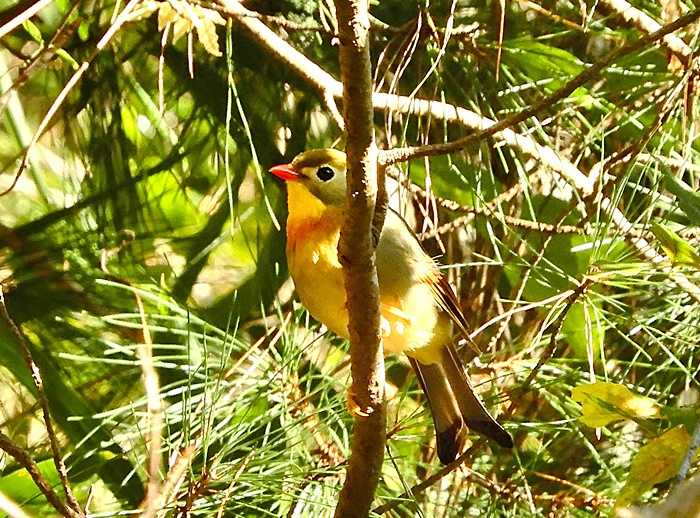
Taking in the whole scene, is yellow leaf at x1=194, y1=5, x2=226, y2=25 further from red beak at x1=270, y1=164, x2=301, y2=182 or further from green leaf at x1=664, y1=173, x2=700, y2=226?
green leaf at x1=664, y1=173, x2=700, y2=226

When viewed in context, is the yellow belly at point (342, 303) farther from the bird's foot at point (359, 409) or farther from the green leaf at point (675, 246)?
the green leaf at point (675, 246)

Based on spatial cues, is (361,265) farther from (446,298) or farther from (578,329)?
(578,329)

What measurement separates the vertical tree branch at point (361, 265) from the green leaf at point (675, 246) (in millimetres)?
317

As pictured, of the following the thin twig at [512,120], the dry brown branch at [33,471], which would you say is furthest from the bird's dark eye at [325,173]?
the dry brown branch at [33,471]

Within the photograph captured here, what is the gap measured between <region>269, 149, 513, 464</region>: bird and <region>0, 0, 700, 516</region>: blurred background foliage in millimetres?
79

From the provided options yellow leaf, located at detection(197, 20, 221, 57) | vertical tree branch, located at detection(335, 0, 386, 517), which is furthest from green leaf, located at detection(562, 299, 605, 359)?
yellow leaf, located at detection(197, 20, 221, 57)

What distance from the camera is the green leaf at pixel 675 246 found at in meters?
1.18

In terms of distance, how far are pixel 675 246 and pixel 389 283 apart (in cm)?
75

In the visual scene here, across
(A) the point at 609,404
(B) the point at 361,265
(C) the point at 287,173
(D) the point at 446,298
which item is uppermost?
(C) the point at 287,173

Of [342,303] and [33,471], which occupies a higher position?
[342,303]

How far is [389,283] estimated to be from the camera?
1886mm

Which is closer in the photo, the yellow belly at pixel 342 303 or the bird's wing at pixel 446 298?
the yellow belly at pixel 342 303


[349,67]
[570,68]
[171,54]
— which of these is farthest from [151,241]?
[349,67]

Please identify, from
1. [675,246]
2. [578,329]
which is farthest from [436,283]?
[675,246]
